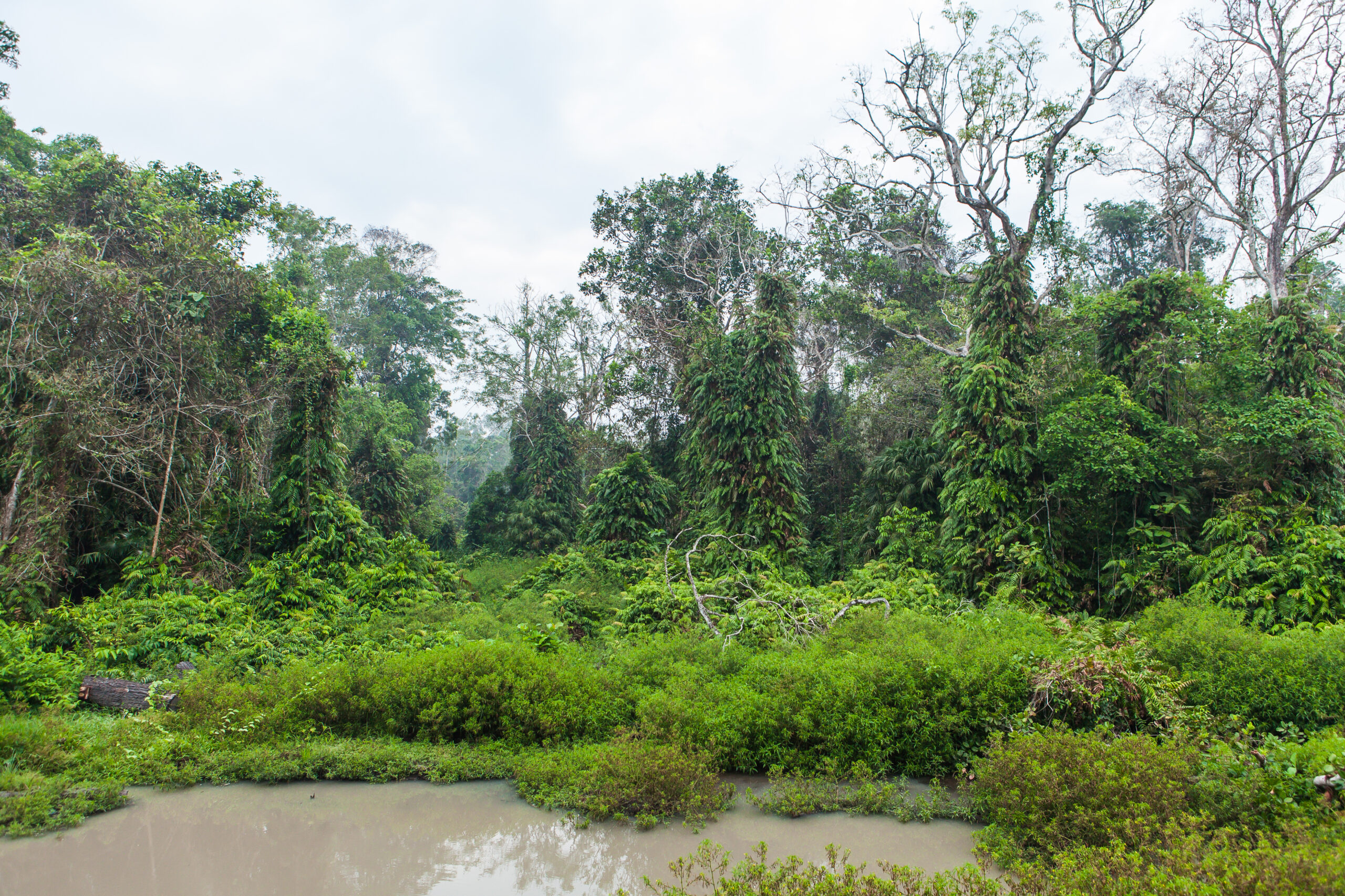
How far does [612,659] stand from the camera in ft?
23.8

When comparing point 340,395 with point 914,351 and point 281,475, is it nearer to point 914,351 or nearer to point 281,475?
point 281,475

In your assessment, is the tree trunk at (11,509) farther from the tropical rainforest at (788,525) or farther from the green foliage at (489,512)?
the green foliage at (489,512)

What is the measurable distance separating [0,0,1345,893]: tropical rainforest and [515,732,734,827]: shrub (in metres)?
0.03

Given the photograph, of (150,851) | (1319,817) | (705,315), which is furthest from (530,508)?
(1319,817)

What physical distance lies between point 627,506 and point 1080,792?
12.2 metres

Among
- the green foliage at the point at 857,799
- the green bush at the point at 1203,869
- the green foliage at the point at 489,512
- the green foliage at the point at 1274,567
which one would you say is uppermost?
the green foliage at the point at 489,512

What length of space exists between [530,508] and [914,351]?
1176cm

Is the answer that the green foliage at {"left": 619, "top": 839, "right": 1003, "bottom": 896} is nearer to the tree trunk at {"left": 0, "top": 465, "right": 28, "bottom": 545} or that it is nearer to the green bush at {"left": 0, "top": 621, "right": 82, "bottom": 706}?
the green bush at {"left": 0, "top": 621, "right": 82, "bottom": 706}

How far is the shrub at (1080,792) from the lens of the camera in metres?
3.96

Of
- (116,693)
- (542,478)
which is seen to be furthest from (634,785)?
(542,478)

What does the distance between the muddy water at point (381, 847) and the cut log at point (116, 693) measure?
219cm

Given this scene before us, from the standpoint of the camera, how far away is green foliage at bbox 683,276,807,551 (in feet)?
44.7

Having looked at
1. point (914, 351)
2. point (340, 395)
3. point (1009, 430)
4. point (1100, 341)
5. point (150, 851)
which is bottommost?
point (150, 851)

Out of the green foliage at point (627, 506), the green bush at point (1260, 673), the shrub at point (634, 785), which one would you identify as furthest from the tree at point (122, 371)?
the green bush at point (1260, 673)
